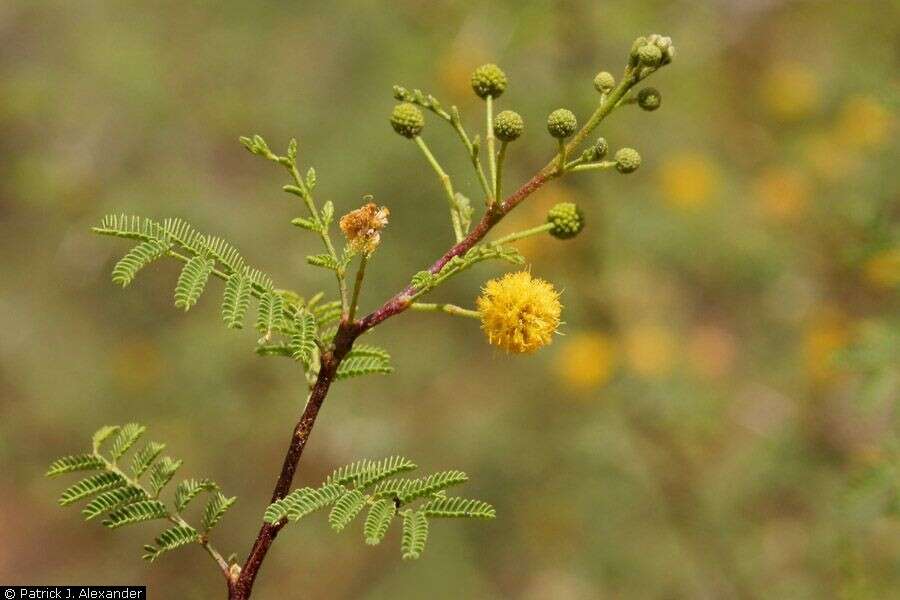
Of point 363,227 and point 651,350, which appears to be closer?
point 363,227

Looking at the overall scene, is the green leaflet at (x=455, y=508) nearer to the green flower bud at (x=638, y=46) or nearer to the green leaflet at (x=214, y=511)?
the green leaflet at (x=214, y=511)

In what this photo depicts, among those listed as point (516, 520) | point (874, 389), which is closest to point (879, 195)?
point (874, 389)

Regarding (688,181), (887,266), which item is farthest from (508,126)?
(688,181)

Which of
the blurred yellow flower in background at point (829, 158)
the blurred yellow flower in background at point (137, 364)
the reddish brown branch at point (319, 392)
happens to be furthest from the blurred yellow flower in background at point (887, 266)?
the blurred yellow flower in background at point (137, 364)

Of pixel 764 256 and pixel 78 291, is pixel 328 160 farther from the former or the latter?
pixel 764 256

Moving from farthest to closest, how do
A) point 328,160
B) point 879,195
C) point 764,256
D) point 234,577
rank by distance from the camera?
1. point 328,160
2. point 764,256
3. point 879,195
4. point 234,577

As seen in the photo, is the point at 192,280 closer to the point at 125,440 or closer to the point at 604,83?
the point at 125,440
